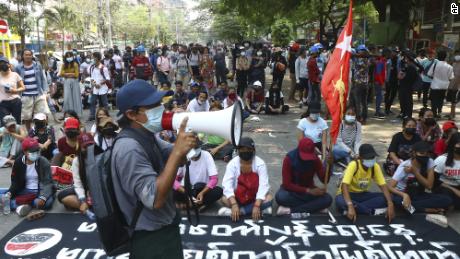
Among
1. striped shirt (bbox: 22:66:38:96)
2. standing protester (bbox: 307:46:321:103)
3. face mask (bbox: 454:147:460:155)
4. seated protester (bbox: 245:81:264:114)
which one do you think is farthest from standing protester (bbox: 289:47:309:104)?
face mask (bbox: 454:147:460:155)

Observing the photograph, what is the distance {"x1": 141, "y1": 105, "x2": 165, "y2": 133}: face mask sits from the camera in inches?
90.4

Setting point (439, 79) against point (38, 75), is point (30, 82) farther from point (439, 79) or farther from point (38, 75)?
point (439, 79)

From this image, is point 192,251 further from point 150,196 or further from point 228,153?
point 228,153

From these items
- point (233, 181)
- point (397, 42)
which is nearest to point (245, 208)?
point (233, 181)

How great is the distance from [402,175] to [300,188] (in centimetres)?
126

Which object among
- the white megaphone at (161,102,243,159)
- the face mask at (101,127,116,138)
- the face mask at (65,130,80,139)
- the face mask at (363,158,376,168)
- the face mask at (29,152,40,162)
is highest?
the white megaphone at (161,102,243,159)

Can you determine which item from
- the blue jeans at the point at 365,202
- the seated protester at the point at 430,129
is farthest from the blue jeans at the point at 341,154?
the blue jeans at the point at 365,202

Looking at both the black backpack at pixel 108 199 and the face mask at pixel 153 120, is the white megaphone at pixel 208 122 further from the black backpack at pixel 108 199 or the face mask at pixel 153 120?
the black backpack at pixel 108 199

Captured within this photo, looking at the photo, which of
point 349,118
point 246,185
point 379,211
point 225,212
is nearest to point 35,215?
point 225,212

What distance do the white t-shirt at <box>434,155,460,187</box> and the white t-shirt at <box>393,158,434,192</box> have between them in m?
0.21

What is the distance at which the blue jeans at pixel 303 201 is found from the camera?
5344 millimetres

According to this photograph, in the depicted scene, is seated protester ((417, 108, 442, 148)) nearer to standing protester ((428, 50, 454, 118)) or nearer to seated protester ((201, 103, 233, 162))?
seated protester ((201, 103, 233, 162))

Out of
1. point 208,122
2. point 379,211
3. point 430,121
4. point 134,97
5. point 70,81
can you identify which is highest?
point 134,97

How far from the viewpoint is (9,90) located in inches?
321
